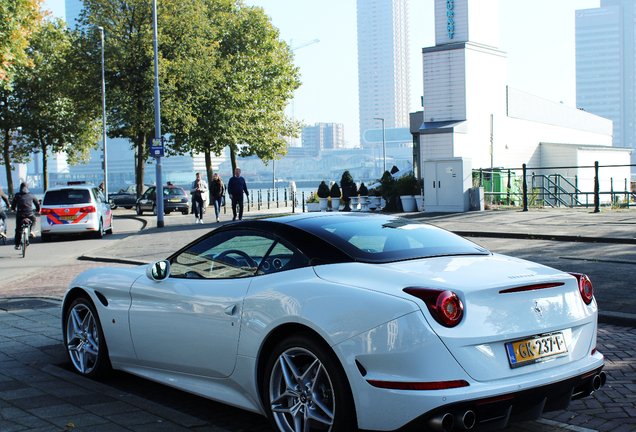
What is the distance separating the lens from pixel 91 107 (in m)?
39.3

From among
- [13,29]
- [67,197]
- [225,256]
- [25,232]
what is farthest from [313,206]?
[225,256]

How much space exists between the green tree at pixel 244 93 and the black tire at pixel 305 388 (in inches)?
1323

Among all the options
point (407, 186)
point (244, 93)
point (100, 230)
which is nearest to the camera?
point (100, 230)

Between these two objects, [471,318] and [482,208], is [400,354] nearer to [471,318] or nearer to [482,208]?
[471,318]

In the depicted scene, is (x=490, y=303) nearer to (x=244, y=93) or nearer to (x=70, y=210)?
(x=70, y=210)

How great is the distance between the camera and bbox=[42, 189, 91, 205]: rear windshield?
18.0 m

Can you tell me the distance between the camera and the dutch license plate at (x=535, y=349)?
2959 mm

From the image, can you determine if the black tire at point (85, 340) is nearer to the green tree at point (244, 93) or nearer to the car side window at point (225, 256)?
the car side window at point (225, 256)

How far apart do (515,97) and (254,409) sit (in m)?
31.4

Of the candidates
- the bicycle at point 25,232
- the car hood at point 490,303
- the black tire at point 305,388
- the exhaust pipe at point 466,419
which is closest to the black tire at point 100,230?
the bicycle at point 25,232

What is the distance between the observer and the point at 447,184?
71.4 feet

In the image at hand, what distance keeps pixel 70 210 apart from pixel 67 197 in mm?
448

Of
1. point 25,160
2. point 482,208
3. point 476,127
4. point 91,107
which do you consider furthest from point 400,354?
point 25,160

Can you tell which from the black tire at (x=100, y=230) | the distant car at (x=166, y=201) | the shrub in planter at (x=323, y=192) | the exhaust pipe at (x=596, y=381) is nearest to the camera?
the exhaust pipe at (x=596, y=381)
